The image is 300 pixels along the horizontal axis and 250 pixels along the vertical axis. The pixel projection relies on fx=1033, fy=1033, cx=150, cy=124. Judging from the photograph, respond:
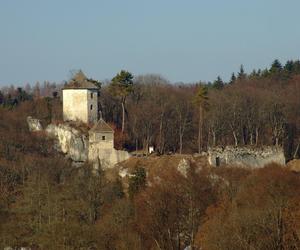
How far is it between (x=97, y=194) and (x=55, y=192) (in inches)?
101

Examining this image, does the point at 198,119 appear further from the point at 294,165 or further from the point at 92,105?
the point at 294,165

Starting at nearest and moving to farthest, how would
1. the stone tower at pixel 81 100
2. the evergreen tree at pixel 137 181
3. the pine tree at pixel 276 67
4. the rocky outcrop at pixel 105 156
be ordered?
the evergreen tree at pixel 137 181
the rocky outcrop at pixel 105 156
the stone tower at pixel 81 100
the pine tree at pixel 276 67

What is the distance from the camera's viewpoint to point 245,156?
57031 millimetres

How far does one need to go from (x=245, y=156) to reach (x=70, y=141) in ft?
38.4

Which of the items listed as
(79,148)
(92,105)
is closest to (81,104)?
(92,105)

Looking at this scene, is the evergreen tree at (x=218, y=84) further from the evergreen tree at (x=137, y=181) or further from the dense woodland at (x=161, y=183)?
the evergreen tree at (x=137, y=181)

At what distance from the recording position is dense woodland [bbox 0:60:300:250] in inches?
1618

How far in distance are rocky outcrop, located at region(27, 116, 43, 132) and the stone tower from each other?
8.98ft

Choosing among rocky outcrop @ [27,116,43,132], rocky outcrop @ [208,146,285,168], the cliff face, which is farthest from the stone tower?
rocky outcrop @ [208,146,285,168]

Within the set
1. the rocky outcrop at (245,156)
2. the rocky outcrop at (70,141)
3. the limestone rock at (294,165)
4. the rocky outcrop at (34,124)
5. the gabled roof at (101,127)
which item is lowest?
the limestone rock at (294,165)

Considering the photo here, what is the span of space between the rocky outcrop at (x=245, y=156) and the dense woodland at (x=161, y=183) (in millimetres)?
1165

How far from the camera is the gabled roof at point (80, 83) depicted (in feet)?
209

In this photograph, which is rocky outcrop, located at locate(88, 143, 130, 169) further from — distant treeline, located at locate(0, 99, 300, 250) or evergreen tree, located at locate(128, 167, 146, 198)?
evergreen tree, located at locate(128, 167, 146, 198)

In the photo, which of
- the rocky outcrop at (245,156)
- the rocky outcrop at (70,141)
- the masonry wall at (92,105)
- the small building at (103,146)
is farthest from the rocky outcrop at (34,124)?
the rocky outcrop at (245,156)
